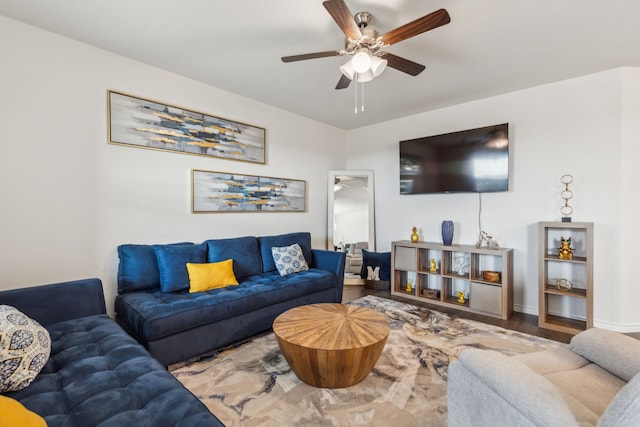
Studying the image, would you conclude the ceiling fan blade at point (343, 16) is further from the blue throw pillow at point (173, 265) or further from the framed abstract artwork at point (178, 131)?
the blue throw pillow at point (173, 265)

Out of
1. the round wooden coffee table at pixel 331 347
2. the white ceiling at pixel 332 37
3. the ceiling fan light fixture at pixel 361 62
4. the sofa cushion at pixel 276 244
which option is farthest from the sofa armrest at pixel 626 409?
the sofa cushion at pixel 276 244

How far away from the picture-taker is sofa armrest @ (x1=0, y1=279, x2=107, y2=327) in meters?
1.91

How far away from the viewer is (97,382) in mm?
1287

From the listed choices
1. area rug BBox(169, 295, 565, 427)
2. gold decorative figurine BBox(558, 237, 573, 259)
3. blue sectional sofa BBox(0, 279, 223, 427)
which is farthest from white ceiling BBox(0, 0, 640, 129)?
area rug BBox(169, 295, 565, 427)

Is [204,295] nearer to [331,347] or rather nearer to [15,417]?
[331,347]

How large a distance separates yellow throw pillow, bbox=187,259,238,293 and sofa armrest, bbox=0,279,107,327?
0.68 m

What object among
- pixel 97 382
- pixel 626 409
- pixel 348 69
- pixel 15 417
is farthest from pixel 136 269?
pixel 626 409

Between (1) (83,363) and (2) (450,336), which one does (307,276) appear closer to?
(2) (450,336)

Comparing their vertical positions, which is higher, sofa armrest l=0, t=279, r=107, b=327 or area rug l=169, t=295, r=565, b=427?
sofa armrest l=0, t=279, r=107, b=327

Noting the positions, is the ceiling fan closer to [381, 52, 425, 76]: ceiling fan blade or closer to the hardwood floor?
[381, 52, 425, 76]: ceiling fan blade

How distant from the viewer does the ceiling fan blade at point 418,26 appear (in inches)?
63.9

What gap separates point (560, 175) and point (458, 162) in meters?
1.03

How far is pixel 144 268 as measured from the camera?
2588 millimetres

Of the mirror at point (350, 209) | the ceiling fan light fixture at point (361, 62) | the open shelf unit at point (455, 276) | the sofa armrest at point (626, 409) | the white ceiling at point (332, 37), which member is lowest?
the open shelf unit at point (455, 276)
